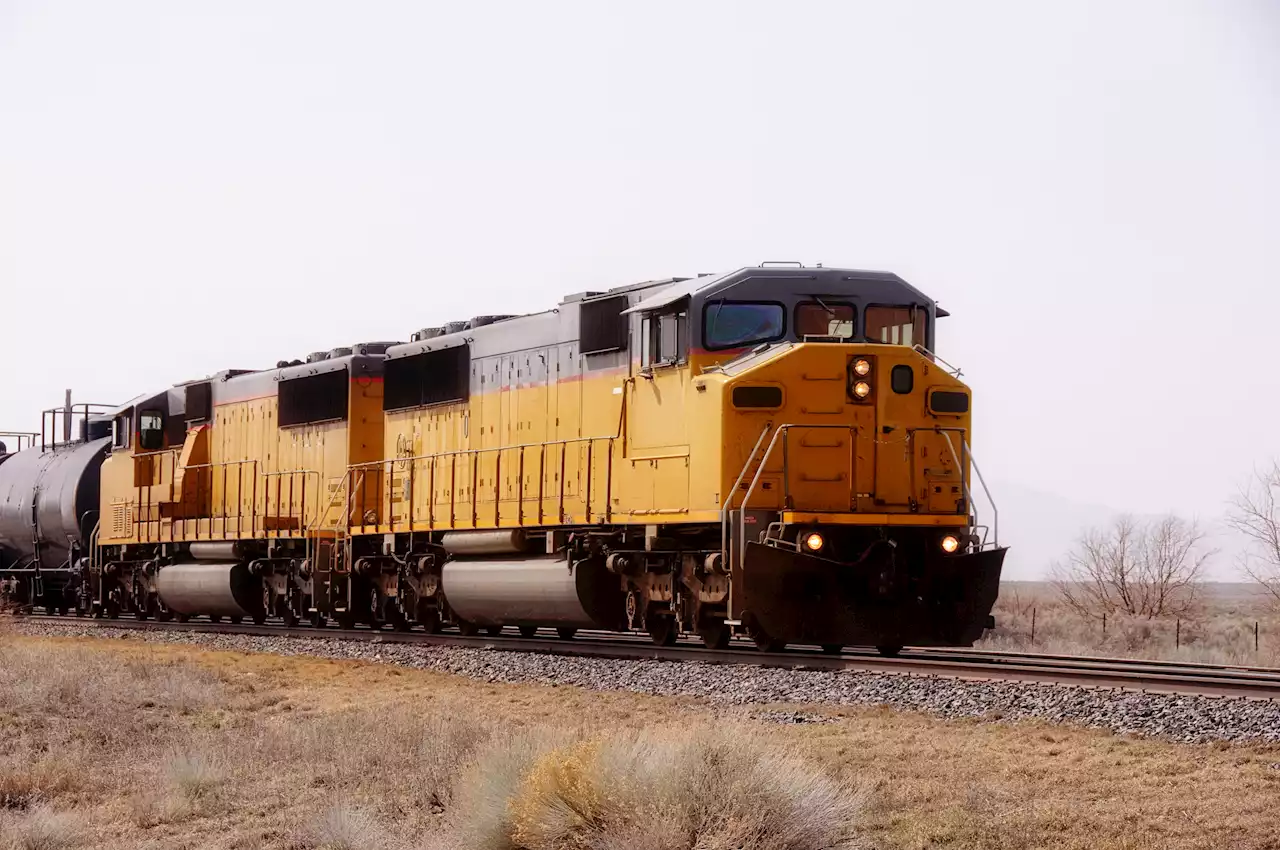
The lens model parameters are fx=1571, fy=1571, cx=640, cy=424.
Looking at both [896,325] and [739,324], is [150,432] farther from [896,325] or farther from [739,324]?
[896,325]

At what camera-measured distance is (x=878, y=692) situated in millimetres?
12188

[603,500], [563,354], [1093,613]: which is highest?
[563,354]

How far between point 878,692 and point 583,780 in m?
5.48

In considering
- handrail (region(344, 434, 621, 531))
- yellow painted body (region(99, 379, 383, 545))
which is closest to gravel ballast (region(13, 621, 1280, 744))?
handrail (region(344, 434, 621, 531))

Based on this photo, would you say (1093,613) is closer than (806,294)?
No

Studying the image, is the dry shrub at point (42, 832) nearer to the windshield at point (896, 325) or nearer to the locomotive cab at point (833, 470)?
the locomotive cab at point (833, 470)

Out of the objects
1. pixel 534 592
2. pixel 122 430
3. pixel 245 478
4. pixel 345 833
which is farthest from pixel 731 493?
pixel 122 430

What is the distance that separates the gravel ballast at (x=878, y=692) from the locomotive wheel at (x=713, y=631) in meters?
0.77

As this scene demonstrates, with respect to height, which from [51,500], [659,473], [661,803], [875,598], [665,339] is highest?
[665,339]

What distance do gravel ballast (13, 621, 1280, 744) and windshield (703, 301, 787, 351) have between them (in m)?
3.05

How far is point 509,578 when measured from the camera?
57.9 feet

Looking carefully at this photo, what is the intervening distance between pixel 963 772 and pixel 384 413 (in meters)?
14.0

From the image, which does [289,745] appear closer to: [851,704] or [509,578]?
[851,704]

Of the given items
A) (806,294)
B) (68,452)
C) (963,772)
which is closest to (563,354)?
(806,294)
